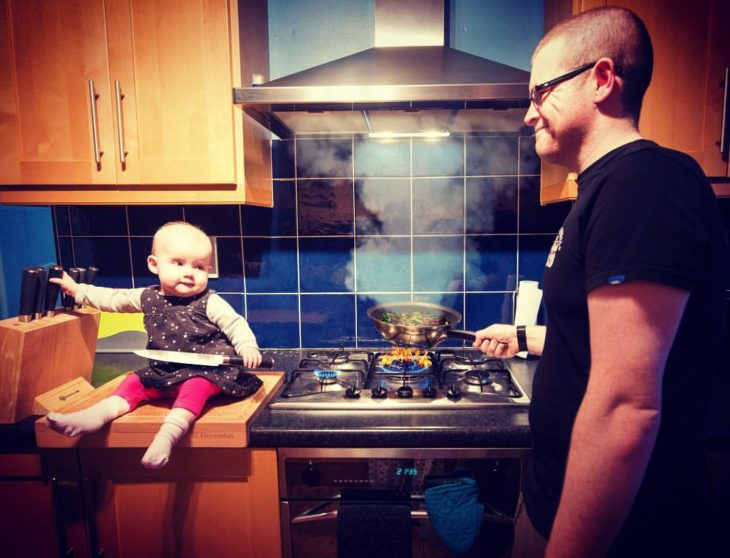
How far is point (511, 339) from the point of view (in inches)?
47.1

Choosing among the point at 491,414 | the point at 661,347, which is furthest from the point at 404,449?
the point at 661,347

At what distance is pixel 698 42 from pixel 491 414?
119 cm

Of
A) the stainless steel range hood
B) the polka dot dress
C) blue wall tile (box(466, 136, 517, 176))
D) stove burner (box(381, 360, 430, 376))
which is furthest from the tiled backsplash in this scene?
the polka dot dress

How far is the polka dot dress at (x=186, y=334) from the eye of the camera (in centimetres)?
120

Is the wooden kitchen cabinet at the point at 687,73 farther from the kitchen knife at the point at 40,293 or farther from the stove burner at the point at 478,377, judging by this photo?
the kitchen knife at the point at 40,293

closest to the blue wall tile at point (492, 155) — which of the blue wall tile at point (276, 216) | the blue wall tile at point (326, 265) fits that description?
the blue wall tile at point (326, 265)

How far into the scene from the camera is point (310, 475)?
108 cm

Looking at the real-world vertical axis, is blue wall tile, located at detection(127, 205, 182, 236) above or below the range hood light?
below

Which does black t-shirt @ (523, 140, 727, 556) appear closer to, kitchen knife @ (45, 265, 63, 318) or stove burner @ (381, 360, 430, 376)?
stove burner @ (381, 360, 430, 376)

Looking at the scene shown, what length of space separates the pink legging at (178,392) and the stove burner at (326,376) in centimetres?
31

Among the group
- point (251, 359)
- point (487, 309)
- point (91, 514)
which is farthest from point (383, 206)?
point (91, 514)

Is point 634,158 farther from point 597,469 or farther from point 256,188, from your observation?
point 256,188

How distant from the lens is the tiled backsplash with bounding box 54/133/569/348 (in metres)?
1.64

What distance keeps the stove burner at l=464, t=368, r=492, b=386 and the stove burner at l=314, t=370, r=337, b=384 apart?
0.42 meters
